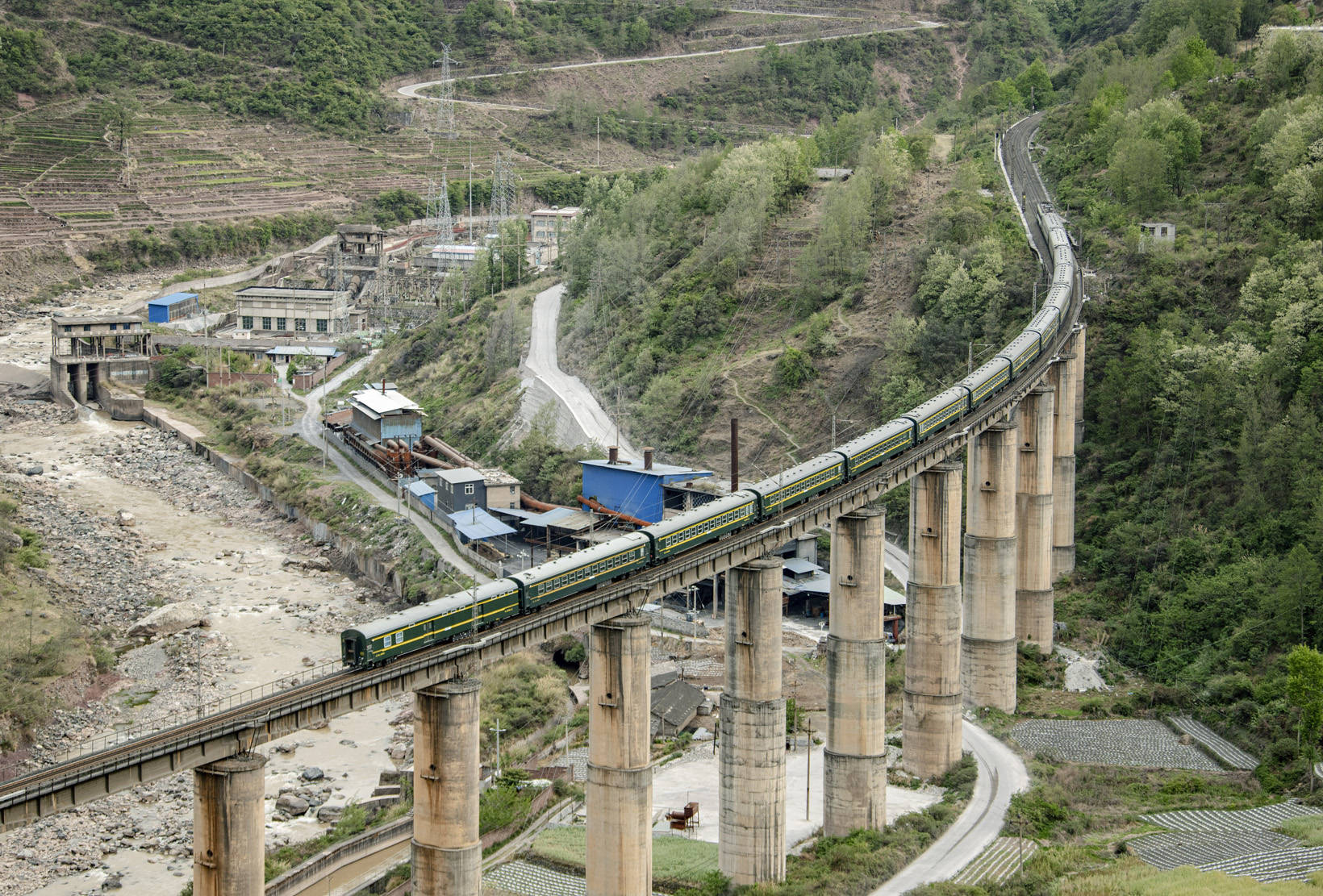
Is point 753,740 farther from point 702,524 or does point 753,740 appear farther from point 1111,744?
point 1111,744

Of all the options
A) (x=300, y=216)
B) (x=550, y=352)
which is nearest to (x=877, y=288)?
(x=550, y=352)

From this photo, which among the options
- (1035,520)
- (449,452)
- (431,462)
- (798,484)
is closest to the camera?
(798,484)

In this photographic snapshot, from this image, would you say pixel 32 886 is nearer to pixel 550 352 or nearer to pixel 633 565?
pixel 633 565

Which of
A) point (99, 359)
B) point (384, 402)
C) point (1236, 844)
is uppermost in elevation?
point (99, 359)

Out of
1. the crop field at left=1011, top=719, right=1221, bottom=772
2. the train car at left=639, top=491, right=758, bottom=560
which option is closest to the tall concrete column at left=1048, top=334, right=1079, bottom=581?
the crop field at left=1011, top=719, right=1221, bottom=772

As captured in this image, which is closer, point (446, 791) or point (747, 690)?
point (446, 791)

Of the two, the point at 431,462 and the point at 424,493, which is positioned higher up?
the point at 431,462

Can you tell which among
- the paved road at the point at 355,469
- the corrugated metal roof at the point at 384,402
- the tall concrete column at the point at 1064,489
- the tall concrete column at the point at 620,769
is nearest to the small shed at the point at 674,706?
the paved road at the point at 355,469

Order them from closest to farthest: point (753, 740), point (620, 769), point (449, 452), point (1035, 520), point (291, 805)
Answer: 1. point (620, 769)
2. point (753, 740)
3. point (291, 805)
4. point (1035, 520)
5. point (449, 452)

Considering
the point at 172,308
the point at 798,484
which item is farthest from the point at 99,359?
the point at 798,484
